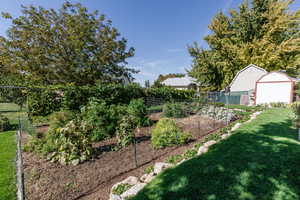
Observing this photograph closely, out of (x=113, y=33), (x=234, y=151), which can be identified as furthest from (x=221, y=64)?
(x=234, y=151)

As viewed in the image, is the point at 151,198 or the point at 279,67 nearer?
the point at 151,198

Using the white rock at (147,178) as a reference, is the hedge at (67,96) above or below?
above

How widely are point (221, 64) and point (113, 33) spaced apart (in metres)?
15.6

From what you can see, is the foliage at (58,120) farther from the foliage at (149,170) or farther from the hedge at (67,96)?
the foliage at (149,170)

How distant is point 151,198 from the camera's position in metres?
1.84

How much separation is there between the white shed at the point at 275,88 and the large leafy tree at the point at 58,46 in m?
14.7

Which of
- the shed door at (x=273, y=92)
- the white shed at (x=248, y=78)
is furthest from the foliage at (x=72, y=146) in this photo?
the white shed at (x=248, y=78)

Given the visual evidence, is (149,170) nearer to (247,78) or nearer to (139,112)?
(139,112)

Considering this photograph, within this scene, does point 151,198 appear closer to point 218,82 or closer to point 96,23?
point 96,23

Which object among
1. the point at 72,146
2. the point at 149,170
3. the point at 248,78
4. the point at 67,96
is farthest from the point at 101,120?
the point at 248,78

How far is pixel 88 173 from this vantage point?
8.75 feet

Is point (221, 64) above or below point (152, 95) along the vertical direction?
above

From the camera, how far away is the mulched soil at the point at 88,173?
2193 millimetres

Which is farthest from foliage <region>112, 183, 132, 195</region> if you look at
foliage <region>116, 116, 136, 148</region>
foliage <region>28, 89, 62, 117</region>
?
foliage <region>28, 89, 62, 117</region>
